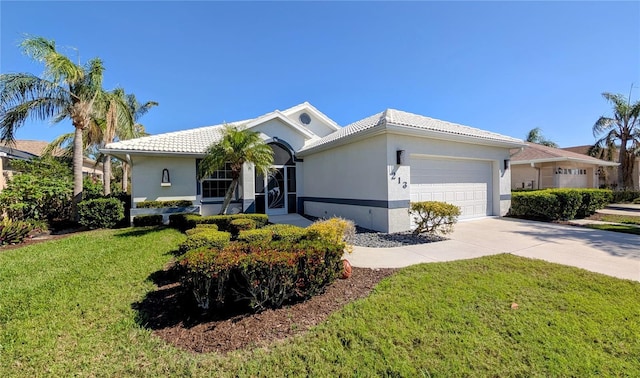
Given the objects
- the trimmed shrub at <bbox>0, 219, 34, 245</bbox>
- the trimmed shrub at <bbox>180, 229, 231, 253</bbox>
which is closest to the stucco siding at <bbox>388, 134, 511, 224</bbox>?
the trimmed shrub at <bbox>180, 229, 231, 253</bbox>

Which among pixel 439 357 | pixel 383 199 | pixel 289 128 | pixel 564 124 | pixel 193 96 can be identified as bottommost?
pixel 439 357

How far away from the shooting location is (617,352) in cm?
267

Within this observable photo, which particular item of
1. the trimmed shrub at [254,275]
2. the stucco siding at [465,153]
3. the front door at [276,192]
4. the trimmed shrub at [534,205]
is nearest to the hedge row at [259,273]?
the trimmed shrub at [254,275]

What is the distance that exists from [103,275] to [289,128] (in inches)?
403

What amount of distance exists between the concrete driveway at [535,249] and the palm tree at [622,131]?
20.9 meters

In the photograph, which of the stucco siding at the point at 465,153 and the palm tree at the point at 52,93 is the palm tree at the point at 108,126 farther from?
the stucco siding at the point at 465,153

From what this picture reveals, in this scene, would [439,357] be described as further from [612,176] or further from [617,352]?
[612,176]

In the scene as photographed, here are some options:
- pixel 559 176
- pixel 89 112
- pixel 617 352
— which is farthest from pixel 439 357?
pixel 559 176

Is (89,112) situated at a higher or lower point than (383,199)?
higher

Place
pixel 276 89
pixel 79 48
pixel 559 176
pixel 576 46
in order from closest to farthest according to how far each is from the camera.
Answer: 1. pixel 576 46
2. pixel 79 48
3. pixel 276 89
4. pixel 559 176

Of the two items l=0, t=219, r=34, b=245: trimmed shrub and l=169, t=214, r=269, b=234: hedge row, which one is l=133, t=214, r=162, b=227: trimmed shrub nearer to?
l=169, t=214, r=269, b=234: hedge row

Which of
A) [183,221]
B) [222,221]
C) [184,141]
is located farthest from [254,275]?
[184,141]

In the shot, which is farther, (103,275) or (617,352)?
(103,275)

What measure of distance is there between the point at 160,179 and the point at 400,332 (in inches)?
467
